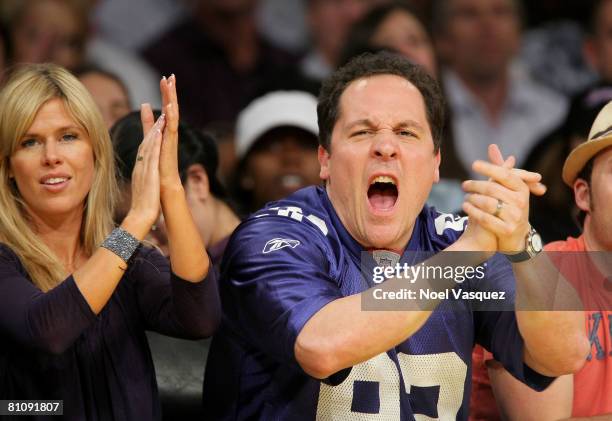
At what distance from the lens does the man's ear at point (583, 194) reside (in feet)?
11.6

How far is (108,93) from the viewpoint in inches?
176

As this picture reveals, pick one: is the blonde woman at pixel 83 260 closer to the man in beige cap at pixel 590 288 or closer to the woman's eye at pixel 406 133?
the woman's eye at pixel 406 133

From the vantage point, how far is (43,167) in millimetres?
3000

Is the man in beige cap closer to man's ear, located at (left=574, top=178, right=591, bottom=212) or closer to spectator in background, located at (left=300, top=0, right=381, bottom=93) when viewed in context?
man's ear, located at (left=574, top=178, right=591, bottom=212)

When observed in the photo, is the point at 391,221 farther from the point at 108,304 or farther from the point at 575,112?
the point at 575,112

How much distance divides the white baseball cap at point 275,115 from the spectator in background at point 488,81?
1454 millimetres

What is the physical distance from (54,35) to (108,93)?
1136mm

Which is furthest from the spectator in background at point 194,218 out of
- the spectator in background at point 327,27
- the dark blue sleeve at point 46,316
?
the spectator in background at point 327,27

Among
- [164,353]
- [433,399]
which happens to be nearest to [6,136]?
[164,353]

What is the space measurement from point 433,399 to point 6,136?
4.31ft

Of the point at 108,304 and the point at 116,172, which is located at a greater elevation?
the point at 116,172

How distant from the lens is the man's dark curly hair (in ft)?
10.5

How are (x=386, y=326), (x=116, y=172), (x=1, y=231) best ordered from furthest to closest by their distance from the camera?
(x=116, y=172)
(x=1, y=231)
(x=386, y=326)

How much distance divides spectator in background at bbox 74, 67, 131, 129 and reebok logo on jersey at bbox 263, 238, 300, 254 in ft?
5.12
